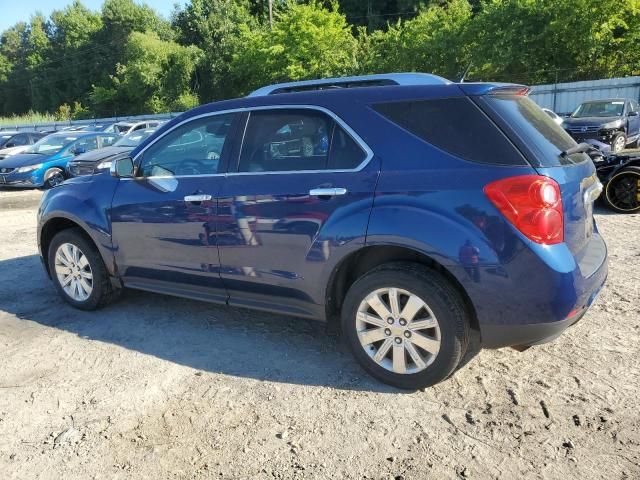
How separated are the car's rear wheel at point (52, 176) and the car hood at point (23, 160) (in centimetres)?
35

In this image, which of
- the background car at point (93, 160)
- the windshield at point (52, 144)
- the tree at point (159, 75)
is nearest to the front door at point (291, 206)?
the background car at point (93, 160)

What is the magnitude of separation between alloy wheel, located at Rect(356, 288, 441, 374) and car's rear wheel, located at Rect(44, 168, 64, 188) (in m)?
13.4

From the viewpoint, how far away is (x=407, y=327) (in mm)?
3178

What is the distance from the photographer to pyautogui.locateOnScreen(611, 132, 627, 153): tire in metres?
14.6

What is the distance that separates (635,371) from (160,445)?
2907 mm

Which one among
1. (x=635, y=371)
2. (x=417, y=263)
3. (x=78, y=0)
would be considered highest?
(x=78, y=0)

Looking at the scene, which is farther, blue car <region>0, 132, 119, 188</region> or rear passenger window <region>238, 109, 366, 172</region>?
blue car <region>0, 132, 119, 188</region>

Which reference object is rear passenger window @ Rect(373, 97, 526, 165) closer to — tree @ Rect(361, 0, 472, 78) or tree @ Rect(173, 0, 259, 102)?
tree @ Rect(361, 0, 472, 78)

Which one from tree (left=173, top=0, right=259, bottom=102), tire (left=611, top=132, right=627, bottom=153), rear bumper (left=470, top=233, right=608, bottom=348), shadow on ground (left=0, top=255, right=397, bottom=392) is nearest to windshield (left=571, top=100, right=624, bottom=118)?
tire (left=611, top=132, right=627, bottom=153)

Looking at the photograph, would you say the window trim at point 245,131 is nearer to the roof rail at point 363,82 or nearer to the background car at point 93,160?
the roof rail at point 363,82

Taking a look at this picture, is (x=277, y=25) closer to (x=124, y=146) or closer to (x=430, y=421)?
(x=124, y=146)

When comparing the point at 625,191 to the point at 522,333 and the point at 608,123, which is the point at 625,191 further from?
the point at 608,123

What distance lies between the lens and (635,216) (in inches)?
304

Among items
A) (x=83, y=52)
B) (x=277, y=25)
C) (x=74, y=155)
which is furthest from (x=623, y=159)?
(x=83, y=52)
